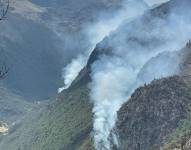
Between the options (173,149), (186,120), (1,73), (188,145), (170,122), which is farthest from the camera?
(170,122)

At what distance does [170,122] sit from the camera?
19525cm

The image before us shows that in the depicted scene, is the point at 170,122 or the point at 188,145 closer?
the point at 188,145

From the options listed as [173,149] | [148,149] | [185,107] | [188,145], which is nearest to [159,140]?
[148,149]

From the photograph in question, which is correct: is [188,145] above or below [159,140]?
below

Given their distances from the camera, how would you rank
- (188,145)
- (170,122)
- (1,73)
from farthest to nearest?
1. (170,122)
2. (188,145)
3. (1,73)

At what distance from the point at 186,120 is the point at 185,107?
18900 millimetres

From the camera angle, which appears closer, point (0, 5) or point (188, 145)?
point (0, 5)

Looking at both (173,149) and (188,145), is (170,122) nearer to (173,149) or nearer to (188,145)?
(173,149)

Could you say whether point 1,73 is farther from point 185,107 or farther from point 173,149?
point 185,107

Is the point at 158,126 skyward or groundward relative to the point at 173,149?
skyward

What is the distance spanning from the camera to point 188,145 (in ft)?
304

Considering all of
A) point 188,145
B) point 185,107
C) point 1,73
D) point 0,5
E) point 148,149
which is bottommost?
point 1,73

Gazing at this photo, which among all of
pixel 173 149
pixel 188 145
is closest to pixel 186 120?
pixel 173 149

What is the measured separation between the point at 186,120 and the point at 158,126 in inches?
785
